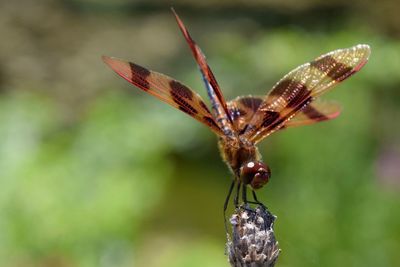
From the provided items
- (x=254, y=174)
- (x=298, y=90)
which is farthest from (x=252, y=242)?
(x=298, y=90)

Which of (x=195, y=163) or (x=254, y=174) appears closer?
(x=254, y=174)

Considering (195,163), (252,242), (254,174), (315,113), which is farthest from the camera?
(195,163)

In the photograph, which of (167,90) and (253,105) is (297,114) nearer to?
(253,105)

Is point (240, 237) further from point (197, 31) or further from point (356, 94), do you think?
point (197, 31)

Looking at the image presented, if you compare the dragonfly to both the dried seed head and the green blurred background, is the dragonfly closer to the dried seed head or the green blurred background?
the dried seed head

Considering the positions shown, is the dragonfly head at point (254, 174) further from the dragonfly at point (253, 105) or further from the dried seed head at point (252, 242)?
the dried seed head at point (252, 242)

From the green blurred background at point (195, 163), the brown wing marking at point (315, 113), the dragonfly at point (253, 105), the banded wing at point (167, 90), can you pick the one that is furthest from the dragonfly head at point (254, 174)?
the green blurred background at point (195, 163)

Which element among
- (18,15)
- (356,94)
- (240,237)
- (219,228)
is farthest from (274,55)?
(18,15)
